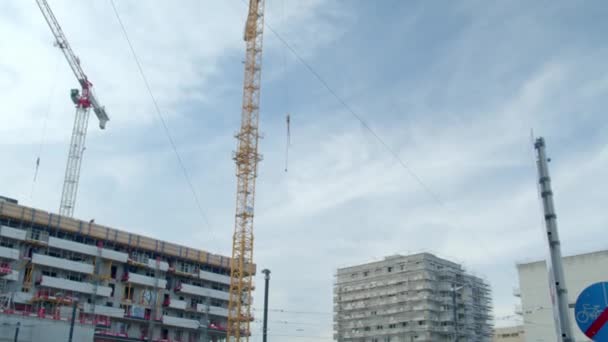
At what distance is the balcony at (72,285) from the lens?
87.1 meters

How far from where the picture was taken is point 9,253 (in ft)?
276

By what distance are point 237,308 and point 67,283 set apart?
975 inches

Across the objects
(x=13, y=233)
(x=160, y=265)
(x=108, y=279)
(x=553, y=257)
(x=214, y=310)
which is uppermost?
(x=13, y=233)

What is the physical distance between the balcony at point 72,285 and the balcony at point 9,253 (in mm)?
4820

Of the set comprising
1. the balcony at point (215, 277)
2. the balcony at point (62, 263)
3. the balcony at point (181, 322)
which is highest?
the balcony at point (215, 277)

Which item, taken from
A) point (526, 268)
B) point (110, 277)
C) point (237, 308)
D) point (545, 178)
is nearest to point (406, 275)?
point (526, 268)

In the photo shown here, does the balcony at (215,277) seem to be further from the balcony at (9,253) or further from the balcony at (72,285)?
the balcony at (9,253)

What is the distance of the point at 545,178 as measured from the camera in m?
9.36

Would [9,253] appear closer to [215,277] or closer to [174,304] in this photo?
[174,304]

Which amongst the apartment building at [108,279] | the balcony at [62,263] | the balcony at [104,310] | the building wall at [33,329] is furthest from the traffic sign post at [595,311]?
the balcony at [104,310]

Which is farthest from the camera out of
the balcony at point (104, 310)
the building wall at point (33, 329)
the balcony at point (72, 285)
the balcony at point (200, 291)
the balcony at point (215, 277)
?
the balcony at point (215, 277)

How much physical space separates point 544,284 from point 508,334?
45.9 meters

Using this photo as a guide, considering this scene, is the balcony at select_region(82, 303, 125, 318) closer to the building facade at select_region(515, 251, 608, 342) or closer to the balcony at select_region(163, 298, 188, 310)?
the balcony at select_region(163, 298, 188, 310)

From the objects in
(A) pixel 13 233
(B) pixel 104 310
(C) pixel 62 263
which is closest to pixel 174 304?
(B) pixel 104 310
